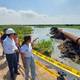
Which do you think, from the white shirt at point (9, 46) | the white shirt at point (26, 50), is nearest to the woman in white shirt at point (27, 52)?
the white shirt at point (26, 50)

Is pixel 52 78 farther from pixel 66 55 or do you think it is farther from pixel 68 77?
pixel 66 55

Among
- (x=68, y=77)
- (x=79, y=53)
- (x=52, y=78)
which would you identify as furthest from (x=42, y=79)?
(x=79, y=53)

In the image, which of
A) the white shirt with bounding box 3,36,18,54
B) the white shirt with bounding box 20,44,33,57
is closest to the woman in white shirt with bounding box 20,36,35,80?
the white shirt with bounding box 20,44,33,57

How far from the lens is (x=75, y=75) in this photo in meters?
6.29

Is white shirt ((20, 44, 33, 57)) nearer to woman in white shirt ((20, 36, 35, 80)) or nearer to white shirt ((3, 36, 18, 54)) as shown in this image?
woman in white shirt ((20, 36, 35, 80))

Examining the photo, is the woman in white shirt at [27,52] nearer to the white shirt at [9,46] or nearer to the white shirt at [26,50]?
the white shirt at [26,50]

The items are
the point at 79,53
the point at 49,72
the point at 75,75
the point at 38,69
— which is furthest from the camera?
the point at 79,53

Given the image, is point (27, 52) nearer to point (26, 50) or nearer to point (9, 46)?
point (26, 50)

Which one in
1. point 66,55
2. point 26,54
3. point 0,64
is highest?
point 26,54

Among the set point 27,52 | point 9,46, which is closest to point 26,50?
point 27,52

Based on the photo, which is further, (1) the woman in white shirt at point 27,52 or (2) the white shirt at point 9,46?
(2) the white shirt at point 9,46

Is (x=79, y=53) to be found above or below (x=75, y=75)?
below

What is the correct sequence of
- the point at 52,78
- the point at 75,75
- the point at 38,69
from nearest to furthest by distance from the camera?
1. the point at 75,75
2. the point at 52,78
3. the point at 38,69

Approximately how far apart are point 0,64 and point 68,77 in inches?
174
